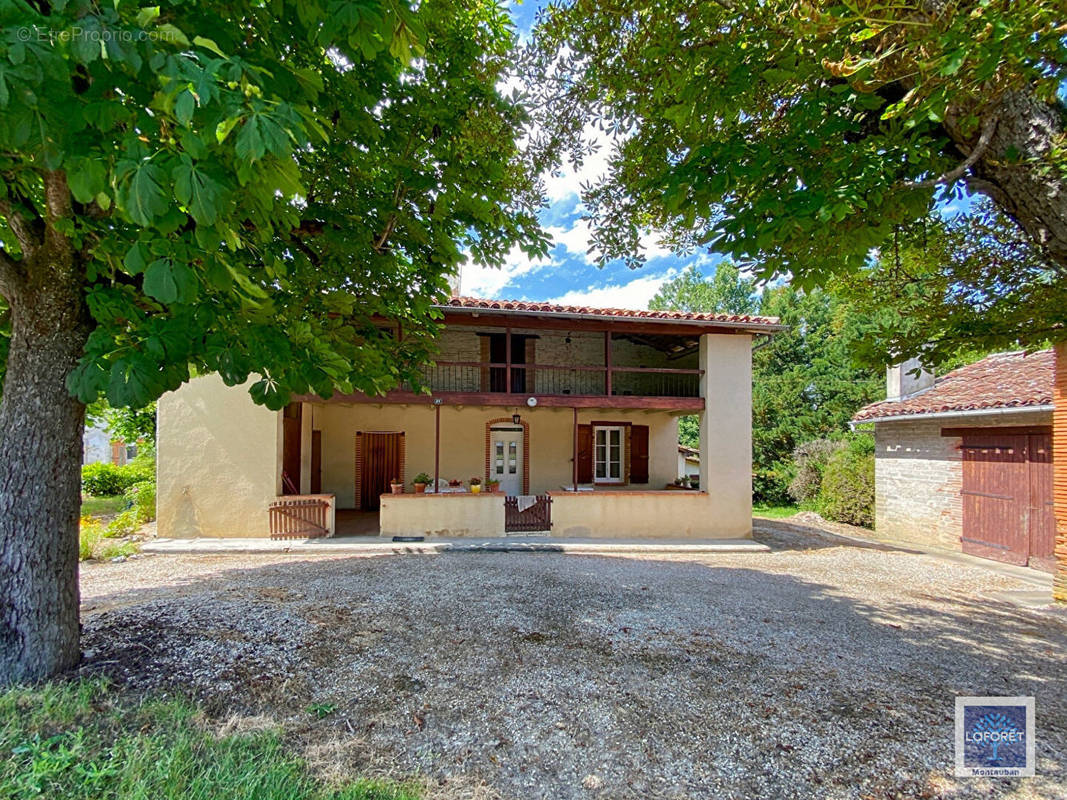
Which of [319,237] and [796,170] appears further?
[319,237]

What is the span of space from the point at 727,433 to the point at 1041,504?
549 centimetres

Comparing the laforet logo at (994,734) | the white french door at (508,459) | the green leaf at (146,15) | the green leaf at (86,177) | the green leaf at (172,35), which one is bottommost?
the laforet logo at (994,734)

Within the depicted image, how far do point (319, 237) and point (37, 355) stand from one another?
1950 mm

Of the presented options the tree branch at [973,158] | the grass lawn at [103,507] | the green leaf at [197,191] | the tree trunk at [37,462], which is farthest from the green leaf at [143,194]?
the grass lawn at [103,507]

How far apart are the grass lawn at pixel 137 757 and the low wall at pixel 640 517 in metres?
8.22

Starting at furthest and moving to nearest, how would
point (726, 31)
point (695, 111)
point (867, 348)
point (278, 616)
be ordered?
point (278, 616) < point (867, 348) < point (726, 31) < point (695, 111)

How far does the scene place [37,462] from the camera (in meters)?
2.86

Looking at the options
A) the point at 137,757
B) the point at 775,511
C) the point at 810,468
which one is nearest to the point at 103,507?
the point at 137,757

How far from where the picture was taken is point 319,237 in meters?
3.81

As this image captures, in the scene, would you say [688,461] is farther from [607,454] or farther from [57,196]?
[57,196]

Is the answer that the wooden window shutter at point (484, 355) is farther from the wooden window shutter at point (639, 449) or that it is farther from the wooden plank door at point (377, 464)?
the wooden window shutter at point (639, 449)

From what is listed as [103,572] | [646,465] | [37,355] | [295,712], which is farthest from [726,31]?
[646,465]

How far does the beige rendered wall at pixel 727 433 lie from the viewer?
10.6 metres

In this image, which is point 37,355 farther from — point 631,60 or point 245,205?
point 631,60
